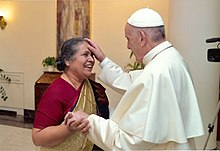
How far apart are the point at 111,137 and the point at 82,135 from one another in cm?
39

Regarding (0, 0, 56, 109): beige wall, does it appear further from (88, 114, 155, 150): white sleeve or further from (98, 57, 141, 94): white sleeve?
(88, 114, 155, 150): white sleeve

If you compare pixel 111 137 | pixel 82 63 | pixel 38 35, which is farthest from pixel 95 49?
pixel 38 35

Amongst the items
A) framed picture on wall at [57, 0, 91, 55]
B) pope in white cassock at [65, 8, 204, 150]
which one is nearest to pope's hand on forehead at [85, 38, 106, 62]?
pope in white cassock at [65, 8, 204, 150]

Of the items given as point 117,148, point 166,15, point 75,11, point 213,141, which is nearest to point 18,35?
point 75,11

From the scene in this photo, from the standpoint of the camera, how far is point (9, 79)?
6.12 meters

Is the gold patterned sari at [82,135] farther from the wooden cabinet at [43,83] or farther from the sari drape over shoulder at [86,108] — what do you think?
the wooden cabinet at [43,83]

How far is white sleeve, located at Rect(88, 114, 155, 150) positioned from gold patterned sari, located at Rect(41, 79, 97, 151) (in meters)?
0.25

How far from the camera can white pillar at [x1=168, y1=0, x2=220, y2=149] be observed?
126 inches

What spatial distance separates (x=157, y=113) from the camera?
1268 mm

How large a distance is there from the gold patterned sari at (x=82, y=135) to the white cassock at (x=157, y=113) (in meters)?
0.28

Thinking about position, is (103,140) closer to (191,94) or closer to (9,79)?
(191,94)

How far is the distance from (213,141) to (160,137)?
2478 mm

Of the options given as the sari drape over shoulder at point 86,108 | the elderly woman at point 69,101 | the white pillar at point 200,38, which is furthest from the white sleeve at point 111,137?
the white pillar at point 200,38

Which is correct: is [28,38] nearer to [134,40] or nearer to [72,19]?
[72,19]
